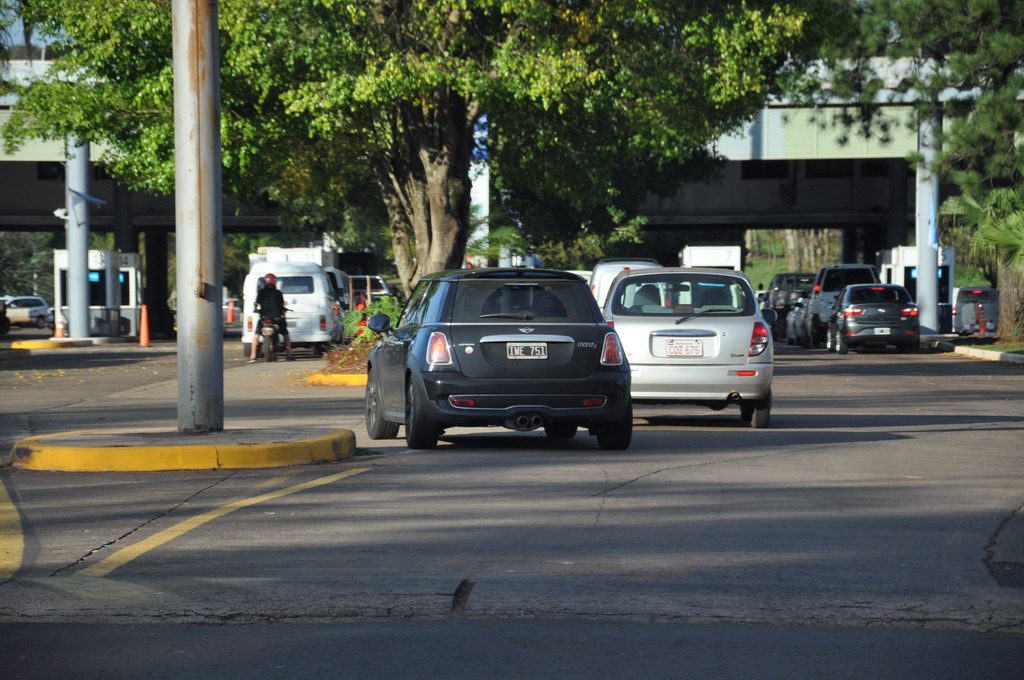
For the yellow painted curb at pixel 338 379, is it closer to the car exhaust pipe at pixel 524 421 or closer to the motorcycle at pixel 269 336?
the motorcycle at pixel 269 336

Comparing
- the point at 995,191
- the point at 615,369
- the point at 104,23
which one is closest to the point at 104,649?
the point at 615,369

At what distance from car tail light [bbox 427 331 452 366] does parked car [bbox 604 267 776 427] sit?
3.25 m

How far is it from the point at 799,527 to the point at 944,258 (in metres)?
39.2

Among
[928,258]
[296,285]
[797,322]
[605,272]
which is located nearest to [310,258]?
[296,285]

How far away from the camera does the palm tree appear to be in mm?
33156

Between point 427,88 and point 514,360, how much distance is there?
11.5 m

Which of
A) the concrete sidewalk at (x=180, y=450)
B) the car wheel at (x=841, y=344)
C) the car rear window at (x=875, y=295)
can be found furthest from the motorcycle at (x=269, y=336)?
the concrete sidewalk at (x=180, y=450)

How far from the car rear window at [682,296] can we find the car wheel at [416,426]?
3419mm

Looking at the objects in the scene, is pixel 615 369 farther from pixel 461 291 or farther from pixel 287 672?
pixel 287 672

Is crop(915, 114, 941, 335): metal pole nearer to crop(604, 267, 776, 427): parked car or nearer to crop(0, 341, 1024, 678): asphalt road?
crop(604, 267, 776, 427): parked car

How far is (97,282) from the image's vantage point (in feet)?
159

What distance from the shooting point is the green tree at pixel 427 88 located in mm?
23531

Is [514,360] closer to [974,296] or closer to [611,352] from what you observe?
[611,352]

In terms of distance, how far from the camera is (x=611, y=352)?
13094mm
